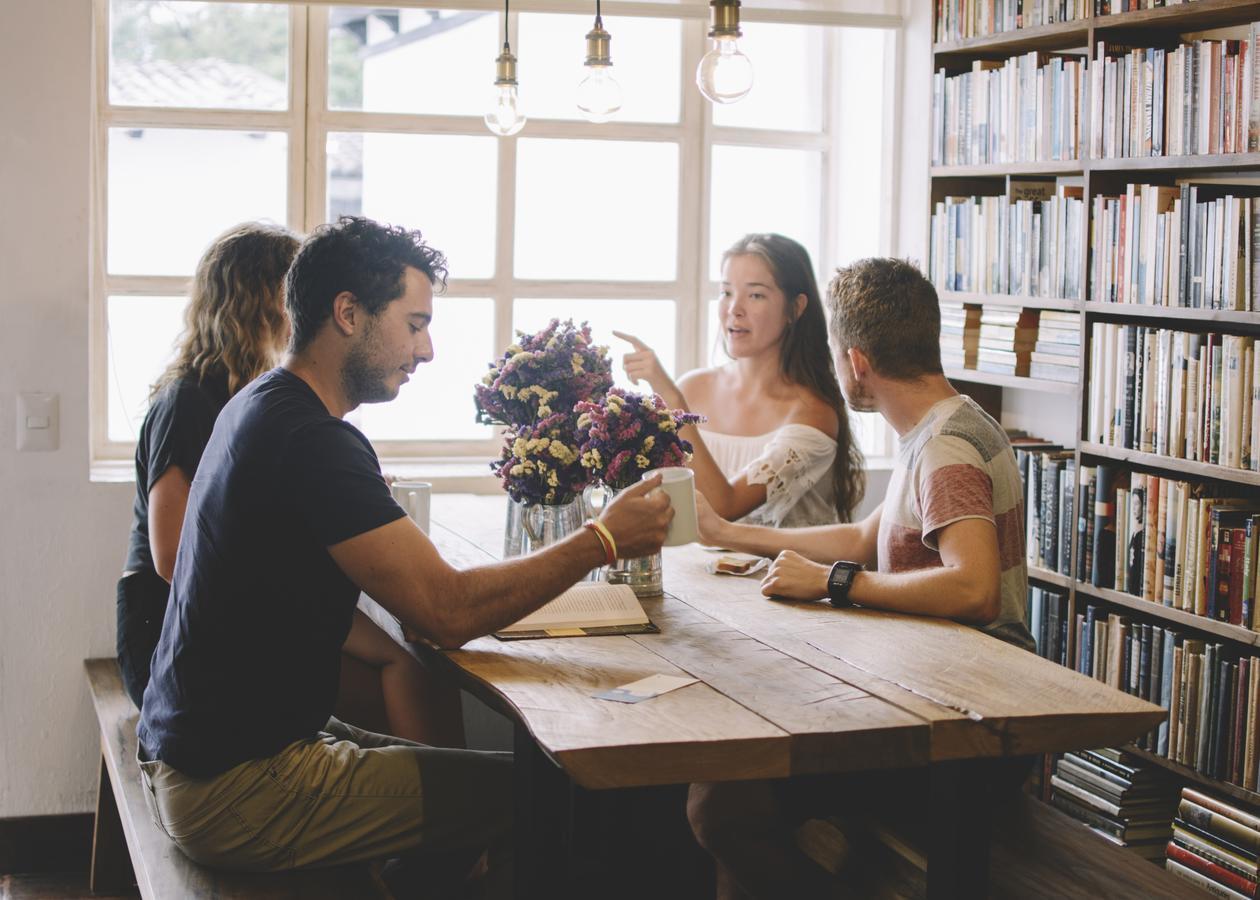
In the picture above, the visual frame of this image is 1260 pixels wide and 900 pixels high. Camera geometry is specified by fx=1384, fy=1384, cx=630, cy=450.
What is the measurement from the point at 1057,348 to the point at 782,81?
4.25ft

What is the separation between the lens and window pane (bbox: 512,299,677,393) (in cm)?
399

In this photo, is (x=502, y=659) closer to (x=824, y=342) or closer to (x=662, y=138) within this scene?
(x=824, y=342)

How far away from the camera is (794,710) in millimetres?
1800

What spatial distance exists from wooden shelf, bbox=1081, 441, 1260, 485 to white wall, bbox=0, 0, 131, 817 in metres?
2.35

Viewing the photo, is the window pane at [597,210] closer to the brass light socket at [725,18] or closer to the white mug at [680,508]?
the brass light socket at [725,18]

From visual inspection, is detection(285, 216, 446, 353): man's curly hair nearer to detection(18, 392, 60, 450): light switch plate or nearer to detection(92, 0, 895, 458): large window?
detection(18, 392, 60, 450): light switch plate

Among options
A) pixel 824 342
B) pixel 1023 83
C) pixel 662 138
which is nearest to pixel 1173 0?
pixel 1023 83

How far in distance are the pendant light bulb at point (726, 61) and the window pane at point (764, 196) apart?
5.32 ft

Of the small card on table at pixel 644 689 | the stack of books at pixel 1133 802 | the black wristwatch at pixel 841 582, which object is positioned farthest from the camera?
the stack of books at pixel 1133 802

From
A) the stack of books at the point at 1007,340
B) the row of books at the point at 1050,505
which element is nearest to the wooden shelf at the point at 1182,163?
the stack of books at the point at 1007,340

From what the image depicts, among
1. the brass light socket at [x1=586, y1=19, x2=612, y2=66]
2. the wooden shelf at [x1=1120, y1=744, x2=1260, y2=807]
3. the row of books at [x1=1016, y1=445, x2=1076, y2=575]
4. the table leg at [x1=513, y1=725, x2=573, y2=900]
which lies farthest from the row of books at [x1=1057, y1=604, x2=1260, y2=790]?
the brass light socket at [x1=586, y1=19, x2=612, y2=66]

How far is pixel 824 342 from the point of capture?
352cm

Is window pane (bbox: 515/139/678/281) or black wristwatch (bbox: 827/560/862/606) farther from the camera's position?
window pane (bbox: 515/139/678/281)

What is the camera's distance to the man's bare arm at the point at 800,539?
2.75 meters
